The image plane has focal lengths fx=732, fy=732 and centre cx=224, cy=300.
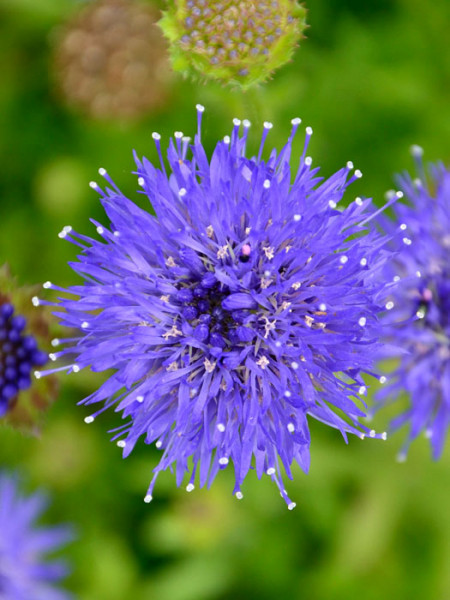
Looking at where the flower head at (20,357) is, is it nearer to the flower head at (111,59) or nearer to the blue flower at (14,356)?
the blue flower at (14,356)

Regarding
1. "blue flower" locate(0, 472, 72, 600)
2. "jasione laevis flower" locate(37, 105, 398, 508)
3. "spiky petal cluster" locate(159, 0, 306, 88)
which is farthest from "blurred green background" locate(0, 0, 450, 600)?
"jasione laevis flower" locate(37, 105, 398, 508)

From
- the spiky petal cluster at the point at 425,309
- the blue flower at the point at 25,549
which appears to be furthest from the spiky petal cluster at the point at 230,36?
the blue flower at the point at 25,549

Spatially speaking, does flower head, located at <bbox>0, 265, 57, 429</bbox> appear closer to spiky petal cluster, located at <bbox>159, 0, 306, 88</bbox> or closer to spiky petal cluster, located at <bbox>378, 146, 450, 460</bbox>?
spiky petal cluster, located at <bbox>159, 0, 306, 88</bbox>

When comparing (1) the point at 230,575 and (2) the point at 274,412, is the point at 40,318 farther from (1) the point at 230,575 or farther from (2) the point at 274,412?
(1) the point at 230,575

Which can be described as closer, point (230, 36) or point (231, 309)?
point (231, 309)

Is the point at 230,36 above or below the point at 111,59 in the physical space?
above

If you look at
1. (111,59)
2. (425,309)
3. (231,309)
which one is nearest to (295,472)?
(425,309)

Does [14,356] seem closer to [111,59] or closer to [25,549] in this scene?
[25,549]
